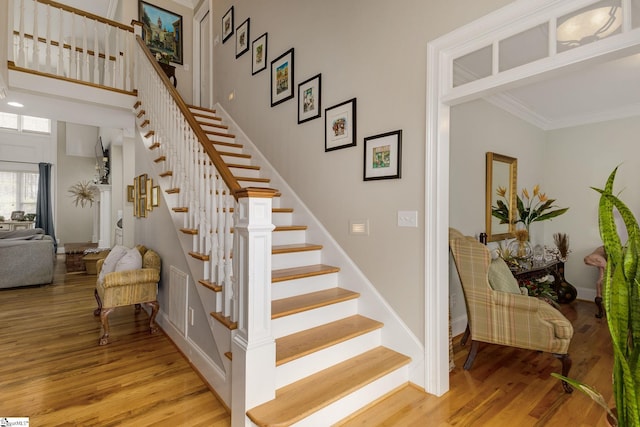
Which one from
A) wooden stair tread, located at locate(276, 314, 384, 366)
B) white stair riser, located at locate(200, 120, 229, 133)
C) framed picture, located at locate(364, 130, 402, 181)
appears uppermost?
white stair riser, located at locate(200, 120, 229, 133)

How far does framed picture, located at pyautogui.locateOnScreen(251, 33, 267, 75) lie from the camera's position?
3914 mm

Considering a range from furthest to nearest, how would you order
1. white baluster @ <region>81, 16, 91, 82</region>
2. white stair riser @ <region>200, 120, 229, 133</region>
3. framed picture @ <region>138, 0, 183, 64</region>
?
framed picture @ <region>138, 0, 183, 64</region> < white stair riser @ <region>200, 120, 229, 133</region> < white baluster @ <region>81, 16, 91, 82</region>

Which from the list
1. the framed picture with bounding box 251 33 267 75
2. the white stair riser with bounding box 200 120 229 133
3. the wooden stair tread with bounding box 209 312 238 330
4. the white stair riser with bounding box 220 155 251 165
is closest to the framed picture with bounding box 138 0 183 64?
the white stair riser with bounding box 200 120 229 133

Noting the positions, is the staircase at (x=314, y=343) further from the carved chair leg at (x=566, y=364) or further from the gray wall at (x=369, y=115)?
the carved chair leg at (x=566, y=364)

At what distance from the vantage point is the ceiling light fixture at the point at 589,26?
1481mm

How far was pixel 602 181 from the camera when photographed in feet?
14.4

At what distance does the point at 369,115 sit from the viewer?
2.58m

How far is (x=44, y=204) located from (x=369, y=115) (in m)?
9.74

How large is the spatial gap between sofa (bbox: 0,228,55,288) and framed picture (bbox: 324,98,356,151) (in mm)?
5110

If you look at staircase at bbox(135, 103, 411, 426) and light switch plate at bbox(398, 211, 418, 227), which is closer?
staircase at bbox(135, 103, 411, 426)

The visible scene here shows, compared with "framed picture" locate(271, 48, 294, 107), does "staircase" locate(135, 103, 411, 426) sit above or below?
below

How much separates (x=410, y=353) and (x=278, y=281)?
43.4 inches

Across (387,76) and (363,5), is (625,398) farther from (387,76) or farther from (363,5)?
(363,5)

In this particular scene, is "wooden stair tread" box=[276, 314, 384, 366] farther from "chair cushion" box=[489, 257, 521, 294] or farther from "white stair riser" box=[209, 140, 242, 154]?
"white stair riser" box=[209, 140, 242, 154]
